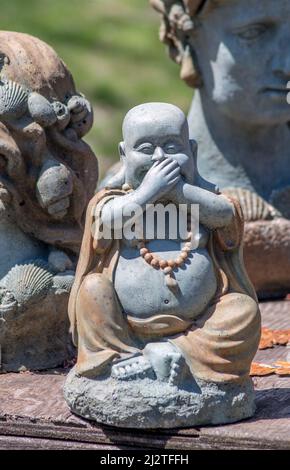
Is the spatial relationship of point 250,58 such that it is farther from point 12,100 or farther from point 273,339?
point 12,100

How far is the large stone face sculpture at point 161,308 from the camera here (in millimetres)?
4031

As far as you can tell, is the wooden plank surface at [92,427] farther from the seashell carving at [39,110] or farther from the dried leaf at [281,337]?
the seashell carving at [39,110]

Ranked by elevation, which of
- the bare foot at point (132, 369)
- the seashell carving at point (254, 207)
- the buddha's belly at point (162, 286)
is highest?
the buddha's belly at point (162, 286)

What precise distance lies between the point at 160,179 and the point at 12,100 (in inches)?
33.3

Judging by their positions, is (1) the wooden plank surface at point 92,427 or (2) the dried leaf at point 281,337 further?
(2) the dried leaf at point 281,337

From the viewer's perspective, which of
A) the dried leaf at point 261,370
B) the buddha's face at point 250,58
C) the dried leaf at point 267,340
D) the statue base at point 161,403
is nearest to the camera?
the statue base at point 161,403

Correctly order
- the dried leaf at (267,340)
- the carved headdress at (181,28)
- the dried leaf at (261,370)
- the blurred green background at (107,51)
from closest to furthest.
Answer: the dried leaf at (261,370) → the dried leaf at (267,340) → the carved headdress at (181,28) → the blurred green background at (107,51)

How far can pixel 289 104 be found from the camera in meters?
5.88

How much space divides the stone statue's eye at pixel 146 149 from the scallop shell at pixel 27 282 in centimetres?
82

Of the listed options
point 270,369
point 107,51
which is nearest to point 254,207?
point 270,369

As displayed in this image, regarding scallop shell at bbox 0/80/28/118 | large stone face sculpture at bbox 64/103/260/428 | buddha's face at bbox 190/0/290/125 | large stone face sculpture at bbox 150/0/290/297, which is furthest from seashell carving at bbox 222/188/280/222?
large stone face sculpture at bbox 64/103/260/428

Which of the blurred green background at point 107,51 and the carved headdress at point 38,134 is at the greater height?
the carved headdress at point 38,134

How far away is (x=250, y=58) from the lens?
585 centimetres

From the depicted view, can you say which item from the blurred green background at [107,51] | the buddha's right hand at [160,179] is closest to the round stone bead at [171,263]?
the buddha's right hand at [160,179]
